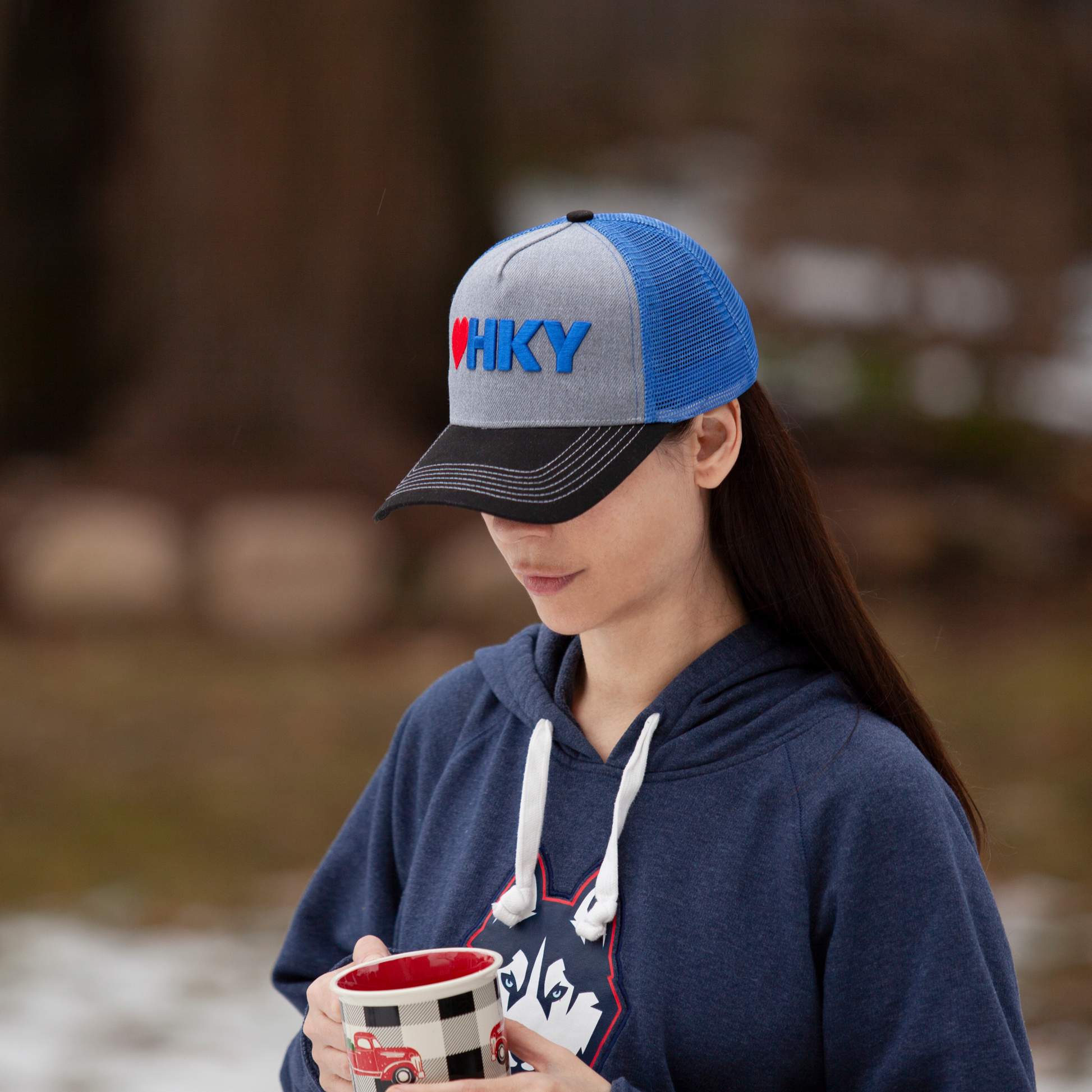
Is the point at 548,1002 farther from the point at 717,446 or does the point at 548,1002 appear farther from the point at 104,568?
the point at 104,568

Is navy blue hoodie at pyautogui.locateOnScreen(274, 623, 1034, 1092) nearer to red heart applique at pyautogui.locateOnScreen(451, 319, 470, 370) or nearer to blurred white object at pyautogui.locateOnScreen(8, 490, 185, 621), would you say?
red heart applique at pyautogui.locateOnScreen(451, 319, 470, 370)

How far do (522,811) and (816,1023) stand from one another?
1.05ft

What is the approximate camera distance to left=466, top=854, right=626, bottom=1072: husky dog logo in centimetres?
117

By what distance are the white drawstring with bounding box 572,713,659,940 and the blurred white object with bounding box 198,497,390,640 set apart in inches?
189

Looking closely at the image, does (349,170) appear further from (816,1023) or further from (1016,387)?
(816,1023)

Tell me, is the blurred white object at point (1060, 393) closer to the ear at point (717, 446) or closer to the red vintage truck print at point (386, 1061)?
the ear at point (717, 446)

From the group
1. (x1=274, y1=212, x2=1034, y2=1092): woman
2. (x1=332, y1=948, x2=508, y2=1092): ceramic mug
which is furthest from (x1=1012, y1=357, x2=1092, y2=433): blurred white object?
(x1=332, y1=948, x2=508, y2=1092): ceramic mug

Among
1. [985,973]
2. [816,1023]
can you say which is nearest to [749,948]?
[816,1023]

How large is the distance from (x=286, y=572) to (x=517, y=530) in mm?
4842

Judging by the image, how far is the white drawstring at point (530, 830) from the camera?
122cm

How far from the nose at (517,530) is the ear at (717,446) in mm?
150

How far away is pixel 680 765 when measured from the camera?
1227mm

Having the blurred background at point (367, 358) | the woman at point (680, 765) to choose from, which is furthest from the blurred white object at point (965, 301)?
the woman at point (680, 765)

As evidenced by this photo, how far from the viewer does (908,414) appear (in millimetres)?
6691
